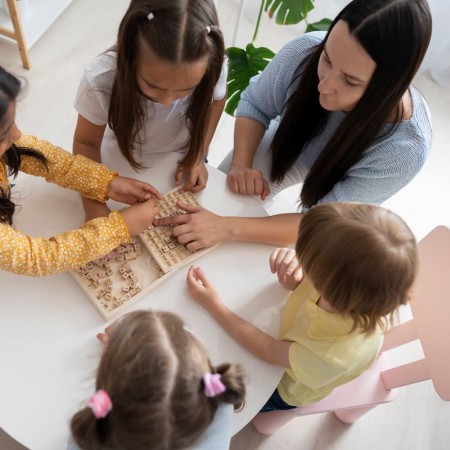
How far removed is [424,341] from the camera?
941mm

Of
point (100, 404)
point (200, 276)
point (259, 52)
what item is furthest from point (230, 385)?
point (259, 52)

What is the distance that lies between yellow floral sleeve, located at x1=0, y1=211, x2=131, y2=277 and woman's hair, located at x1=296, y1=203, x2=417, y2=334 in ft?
1.16

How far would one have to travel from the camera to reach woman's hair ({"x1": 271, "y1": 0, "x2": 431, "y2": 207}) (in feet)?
2.43

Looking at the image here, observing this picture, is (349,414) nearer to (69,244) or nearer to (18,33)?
(69,244)

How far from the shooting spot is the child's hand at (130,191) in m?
0.89

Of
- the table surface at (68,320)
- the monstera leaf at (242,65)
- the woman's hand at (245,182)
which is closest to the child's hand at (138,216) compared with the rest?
the table surface at (68,320)

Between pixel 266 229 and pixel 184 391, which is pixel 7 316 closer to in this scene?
pixel 184 391

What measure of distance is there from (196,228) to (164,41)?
35cm

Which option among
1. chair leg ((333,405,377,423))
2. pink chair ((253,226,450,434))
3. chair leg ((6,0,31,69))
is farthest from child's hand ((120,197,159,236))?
chair leg ((6,0,31,69))

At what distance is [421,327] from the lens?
0.95 meters

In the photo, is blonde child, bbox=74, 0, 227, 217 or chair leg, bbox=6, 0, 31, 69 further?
chair leg, bbox=6, 0, 31, 69

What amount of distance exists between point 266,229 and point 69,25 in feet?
5.58

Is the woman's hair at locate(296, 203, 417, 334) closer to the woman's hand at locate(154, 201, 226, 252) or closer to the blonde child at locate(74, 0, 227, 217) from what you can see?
the woman's hand at locate(154, 201, 226, 252)

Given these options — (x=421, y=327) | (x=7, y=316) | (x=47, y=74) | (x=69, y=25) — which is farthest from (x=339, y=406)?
(x=69, y=25)
